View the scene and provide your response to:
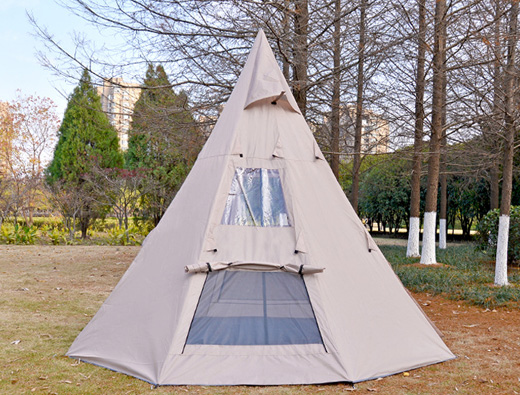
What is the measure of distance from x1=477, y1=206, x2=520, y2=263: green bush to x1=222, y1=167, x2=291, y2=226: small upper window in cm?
841

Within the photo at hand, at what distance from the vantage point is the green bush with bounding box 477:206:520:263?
11.2 metres

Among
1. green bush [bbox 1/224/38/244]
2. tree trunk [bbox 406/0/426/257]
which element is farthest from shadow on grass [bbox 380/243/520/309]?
green bush [bbox 1/224/38/244]

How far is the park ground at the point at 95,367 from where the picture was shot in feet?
13.4

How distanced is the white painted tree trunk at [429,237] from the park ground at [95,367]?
2.78 m

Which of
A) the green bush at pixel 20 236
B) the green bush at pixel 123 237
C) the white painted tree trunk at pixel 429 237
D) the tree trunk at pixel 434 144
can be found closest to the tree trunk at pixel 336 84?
the tree trunk at pixel 434 144

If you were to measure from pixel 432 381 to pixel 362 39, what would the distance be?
6.05 metres

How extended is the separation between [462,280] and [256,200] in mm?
6444

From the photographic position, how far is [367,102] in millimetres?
10797

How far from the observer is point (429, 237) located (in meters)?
11.6

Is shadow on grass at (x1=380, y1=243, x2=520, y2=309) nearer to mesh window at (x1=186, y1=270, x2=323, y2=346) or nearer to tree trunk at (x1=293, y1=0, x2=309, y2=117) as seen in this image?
tree trunk at (x1=293, y1=0, x2=309, y2=117)

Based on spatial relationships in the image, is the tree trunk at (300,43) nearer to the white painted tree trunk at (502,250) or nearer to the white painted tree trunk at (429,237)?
the white painted tree trunk at (502,250)

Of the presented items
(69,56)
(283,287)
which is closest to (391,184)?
(69,56)

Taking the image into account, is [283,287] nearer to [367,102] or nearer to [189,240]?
[189,240]

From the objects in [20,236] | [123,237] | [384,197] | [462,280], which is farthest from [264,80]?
[384,197]
